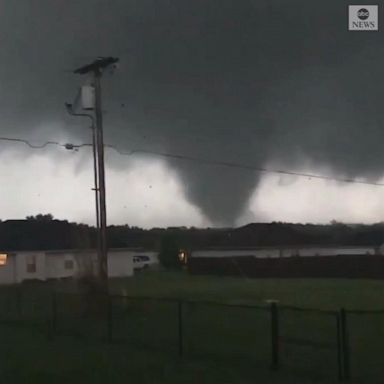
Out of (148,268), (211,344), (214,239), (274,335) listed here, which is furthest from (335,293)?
(214,239)

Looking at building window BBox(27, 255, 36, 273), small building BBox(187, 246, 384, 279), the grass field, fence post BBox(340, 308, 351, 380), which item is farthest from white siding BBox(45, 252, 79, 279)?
fence post BBox(340, 308, 351, 380)

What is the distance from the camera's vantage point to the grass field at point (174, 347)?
13.9m

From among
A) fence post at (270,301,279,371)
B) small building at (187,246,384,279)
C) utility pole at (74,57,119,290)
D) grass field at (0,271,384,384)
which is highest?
utility pole at (74,57,119,290)

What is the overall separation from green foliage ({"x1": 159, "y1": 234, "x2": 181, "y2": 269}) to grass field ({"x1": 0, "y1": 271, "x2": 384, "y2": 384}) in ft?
185

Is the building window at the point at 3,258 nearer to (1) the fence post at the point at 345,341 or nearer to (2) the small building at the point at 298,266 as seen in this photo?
(2) the small building at the point at 298,266

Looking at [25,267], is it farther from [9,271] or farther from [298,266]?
[298,266]

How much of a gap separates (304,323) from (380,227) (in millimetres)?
89861

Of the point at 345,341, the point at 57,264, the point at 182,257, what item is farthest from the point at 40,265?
the point at 345,341

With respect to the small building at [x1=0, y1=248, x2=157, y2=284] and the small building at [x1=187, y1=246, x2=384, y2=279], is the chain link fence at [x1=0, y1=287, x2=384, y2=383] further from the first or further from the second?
the small building at [x1=187, y1=246, x2=384, y2=279]

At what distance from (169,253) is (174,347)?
66.8 meters

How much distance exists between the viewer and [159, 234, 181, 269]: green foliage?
83.5 meters

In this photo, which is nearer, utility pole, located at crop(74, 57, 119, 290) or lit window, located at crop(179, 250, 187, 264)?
utility pole, located at crop(74, 57, 119, 290)

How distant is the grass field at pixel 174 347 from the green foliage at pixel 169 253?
2216 inches

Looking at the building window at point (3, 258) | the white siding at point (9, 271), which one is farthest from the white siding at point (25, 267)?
the building window at point (3, 258)
